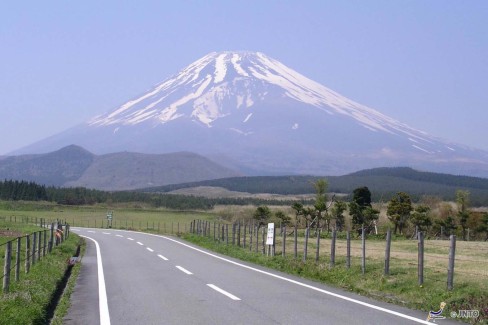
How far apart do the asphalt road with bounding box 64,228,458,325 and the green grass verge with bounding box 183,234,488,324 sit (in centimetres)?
61

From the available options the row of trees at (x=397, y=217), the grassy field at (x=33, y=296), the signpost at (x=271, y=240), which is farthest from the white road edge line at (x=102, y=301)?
the row of trees at (x=397, y=217)

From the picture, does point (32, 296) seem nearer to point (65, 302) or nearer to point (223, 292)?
point (65, 302)

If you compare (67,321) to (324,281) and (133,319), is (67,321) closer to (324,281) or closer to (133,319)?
(133,319)

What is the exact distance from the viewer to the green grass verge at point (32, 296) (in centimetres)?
1073

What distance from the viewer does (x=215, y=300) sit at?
43.3 feet

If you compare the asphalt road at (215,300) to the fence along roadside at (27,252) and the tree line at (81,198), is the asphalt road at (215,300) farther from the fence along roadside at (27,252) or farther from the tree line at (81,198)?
the tree line at (81,198)

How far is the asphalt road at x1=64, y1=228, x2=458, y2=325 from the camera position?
436 inches

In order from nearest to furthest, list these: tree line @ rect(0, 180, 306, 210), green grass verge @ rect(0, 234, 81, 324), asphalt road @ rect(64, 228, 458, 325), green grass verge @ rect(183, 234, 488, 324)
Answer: green grass verge @ rect(0, 234, 81, 324) < asphalt road @ rect(64, 228, 458, 325) < green grass verge @ rect(183, 234, 488, 324) < tree line @ rect(0, 180, 306, 210)

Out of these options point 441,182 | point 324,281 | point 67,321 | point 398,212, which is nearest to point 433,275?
point 324,281

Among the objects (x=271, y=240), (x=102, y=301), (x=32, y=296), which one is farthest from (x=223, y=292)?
(x=271, y=240)

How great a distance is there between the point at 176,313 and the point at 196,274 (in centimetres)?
714

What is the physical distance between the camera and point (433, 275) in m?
16.1

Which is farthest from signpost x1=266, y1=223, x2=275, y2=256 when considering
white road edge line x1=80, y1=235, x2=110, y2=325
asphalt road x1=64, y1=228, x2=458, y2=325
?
white road edge line x1=80, y1=235, x2=110, y2=325

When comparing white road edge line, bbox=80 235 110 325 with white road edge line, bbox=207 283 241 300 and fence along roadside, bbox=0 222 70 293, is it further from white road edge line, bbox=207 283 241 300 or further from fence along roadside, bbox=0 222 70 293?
white road edge line, bbox=207 283 241 300
